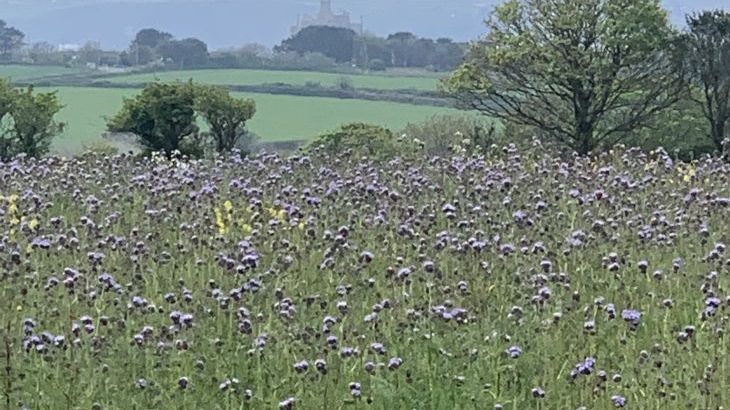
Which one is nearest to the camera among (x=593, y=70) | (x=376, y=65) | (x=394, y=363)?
(x=394, y=363)

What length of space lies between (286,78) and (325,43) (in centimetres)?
1270

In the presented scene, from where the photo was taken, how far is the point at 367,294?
579cm

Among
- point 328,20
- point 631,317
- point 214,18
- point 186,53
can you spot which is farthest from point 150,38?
point 214,18

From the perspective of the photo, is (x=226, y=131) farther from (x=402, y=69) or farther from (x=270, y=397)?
(x=402, y=69)

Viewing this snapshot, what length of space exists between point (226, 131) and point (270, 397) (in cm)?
1552

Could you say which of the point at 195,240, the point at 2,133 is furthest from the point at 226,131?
the point at 195,240

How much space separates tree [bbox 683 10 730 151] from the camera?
21.3 m

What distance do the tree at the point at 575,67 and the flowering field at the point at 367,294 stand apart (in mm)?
14314

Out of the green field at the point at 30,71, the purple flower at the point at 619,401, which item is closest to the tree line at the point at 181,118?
the purple flower at the point at 619,401

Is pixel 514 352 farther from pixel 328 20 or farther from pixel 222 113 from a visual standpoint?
pixel 328 20

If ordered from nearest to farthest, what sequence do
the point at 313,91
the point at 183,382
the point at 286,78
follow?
the point at 183,382
the point at 313,91
the point at 286,78

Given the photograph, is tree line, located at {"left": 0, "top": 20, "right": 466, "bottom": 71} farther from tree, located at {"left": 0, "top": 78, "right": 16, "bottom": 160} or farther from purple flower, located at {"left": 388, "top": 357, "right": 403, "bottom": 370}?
purple flower, located at {"left": 388, "top": 357, "right": 403, "bottom": 370}

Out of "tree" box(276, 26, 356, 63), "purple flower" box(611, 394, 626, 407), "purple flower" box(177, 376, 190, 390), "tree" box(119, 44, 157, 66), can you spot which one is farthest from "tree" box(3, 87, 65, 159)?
"tree" box(276, 26, 356, 63)

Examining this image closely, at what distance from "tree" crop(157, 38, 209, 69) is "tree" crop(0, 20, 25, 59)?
27.3 feet
